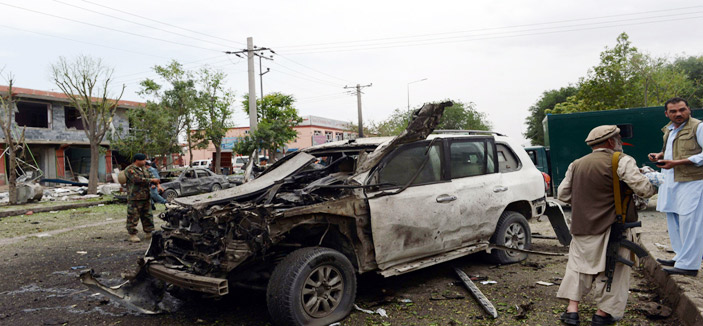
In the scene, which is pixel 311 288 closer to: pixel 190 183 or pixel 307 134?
pixel 190 183

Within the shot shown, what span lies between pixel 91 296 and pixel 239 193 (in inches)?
83.8

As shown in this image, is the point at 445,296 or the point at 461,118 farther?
the point at 461,118

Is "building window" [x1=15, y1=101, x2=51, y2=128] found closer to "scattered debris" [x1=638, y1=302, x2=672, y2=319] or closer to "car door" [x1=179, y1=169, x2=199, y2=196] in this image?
"car door" [x1=179, y1=169, x2=199, y2=196]

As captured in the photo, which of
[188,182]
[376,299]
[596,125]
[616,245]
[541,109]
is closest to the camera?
[616,245]

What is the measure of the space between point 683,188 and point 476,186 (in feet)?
6.46

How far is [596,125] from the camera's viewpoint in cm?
1048

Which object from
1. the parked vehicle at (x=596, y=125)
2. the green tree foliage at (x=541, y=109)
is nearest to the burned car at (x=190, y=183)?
the parked vehicle at (x=596, y=125)

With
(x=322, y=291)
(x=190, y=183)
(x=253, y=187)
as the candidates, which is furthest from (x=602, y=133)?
(x=190, y=183)

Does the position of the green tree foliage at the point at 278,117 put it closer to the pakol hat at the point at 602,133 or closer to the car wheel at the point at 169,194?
the car wheel at the point at 169,194

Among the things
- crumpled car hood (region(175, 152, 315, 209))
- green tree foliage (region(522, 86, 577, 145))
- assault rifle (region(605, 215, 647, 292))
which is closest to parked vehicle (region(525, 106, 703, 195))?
assault rifle (region(605, 215, 647, 292))

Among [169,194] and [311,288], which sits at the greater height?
[169,194]

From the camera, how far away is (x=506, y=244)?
547cm

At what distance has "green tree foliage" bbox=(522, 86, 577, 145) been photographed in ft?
167

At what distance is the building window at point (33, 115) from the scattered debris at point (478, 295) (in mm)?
28980
